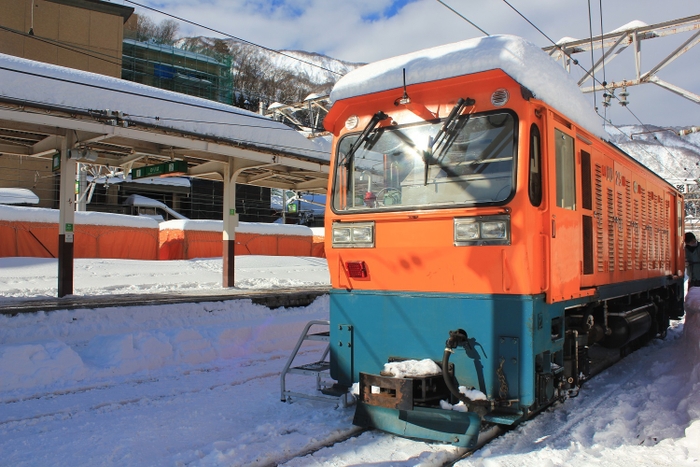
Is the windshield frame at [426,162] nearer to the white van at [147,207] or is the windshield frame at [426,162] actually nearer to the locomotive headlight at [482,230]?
the locomotive headlight at [482,230]

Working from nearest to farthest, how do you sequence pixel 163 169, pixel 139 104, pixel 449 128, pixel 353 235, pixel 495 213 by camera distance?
1. pixel 495 213
2. pixel 449 128
3. pixel 353 235
4. pixel 139 104
5. pixel 163 169

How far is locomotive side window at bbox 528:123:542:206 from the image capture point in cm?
473

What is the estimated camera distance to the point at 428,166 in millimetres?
5105

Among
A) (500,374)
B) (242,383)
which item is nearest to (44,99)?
(242,383)

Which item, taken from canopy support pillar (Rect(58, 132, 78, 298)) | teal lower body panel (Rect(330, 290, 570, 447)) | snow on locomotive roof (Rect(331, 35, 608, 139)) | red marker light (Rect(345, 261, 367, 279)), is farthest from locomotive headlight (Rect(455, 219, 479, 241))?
canopy support pillar (Rect(58, 132, 78, 298))

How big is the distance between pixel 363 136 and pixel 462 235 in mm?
1386

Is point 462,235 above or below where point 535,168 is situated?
below

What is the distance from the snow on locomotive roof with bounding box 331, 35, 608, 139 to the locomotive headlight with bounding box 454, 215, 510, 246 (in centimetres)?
110

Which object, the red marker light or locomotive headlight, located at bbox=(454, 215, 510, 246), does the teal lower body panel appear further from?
locomotive headlight, located at bbox=(454, 215, 510, 246)

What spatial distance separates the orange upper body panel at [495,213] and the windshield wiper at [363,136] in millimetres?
62

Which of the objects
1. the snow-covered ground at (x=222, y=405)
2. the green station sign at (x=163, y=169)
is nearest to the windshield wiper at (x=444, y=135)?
the snow-covered ground at (x=222, y=405)

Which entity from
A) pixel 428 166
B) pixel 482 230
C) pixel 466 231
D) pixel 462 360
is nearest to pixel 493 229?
pixel 482 230

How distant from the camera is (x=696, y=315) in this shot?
850 cm

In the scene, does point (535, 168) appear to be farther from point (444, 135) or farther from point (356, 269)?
point (356, 269)
